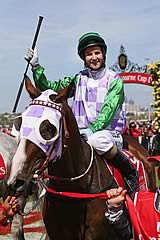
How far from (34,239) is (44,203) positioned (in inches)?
130

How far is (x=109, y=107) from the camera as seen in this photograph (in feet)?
16.0

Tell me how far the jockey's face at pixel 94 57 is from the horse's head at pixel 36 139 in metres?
1.13

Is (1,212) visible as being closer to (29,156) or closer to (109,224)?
(29,156)

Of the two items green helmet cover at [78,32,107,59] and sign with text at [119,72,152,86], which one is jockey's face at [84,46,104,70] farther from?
sign with text at [119,72,152,86]

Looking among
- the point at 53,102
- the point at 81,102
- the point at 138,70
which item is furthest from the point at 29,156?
the point at 138,70

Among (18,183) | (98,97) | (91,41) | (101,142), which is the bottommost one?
(18,183)

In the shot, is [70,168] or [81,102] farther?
[81,102]

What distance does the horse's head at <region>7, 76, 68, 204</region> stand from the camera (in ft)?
12.6

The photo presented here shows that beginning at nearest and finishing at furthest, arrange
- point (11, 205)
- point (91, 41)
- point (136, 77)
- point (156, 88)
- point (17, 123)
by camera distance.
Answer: point (11, 205), point (17, 123), point (91, 41), point (156, 88), point (136, 77)

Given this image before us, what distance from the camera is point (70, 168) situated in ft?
14.7

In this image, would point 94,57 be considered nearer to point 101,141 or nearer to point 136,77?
point 101,141

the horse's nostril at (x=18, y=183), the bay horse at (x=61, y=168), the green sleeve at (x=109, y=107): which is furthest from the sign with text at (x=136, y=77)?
the horse's nostril at (x=18, y=183)

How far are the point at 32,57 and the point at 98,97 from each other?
0.78m

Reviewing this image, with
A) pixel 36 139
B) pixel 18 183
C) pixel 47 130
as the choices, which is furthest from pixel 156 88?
pixel 18 183
